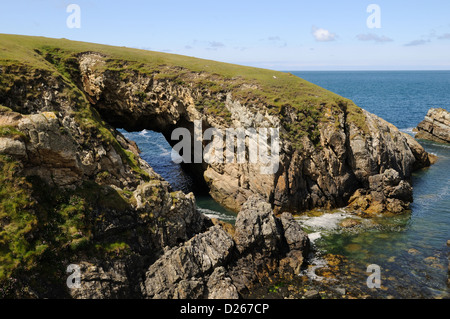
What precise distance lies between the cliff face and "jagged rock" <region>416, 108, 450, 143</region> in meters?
21.7

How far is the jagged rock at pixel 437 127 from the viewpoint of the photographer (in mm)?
77375

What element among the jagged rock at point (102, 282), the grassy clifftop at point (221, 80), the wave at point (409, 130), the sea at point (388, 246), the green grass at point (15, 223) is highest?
the grassy clifftop at point (221, 80)

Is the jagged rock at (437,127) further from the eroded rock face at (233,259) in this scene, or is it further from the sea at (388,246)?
the eroded rock face at (233,259)

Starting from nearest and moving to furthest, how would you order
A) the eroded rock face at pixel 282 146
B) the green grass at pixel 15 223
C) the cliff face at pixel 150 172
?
the green grass at pixel 15 223 < the cliff face at pixel 150 172 < the eroded rock face at pixel 282 146

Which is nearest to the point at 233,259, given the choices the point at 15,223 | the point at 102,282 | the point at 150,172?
the point at 102,282

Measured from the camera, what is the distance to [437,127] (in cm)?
7862

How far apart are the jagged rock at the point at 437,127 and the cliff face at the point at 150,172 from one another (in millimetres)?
21731

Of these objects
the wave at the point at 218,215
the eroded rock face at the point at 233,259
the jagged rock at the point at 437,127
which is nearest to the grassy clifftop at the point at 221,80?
the wave at the point at 218,215

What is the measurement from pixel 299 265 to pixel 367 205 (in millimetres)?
18627

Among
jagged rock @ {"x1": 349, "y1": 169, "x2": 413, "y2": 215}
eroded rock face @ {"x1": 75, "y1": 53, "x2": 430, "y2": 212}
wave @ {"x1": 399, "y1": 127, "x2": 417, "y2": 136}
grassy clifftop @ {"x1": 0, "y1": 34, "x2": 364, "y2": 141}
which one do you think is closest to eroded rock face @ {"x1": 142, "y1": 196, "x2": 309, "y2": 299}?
eroded rock face @ {"x1": 75, "y1": 53, "x2": 430, "y2": 212}

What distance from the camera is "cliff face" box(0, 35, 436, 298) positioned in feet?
76.4
